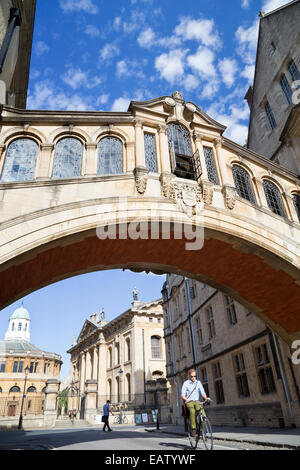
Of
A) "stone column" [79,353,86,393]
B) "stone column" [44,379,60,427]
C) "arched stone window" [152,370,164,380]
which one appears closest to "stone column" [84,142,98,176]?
"stone column" [44,379,60,427]

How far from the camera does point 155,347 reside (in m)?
43.2

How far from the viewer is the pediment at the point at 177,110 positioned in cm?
1178

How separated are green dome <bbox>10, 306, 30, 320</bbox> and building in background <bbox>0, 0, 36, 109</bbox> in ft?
287

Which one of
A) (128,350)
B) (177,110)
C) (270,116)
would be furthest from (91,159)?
(128,350)

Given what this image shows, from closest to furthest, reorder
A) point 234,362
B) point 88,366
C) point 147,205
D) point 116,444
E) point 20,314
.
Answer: point 147,205
point 116,444
point 234,362
point 88,366
point 20,314

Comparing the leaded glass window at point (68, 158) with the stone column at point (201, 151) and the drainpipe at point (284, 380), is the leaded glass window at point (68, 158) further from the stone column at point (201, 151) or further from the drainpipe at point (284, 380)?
the drainpipe at point (284, 380)

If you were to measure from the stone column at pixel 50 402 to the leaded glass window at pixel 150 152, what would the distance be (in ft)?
77.7

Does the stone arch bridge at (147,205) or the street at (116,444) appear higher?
the stone arch bridge at (147,205)

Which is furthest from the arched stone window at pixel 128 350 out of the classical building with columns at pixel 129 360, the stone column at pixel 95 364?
the stone column at pixel 95 364

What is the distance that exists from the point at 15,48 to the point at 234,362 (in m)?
17.6

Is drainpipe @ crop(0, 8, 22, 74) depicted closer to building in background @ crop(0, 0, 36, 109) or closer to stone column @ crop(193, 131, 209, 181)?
building in background @ crop(0, 0, 36, 109)

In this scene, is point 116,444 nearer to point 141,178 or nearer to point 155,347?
point 141,178

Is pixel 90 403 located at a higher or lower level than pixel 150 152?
lower

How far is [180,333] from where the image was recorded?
26.2 metres
